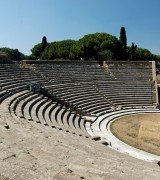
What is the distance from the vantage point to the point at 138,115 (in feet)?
101

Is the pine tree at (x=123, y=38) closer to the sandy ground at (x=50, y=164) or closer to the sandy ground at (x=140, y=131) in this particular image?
the sandy ground at (x=140, y=131)

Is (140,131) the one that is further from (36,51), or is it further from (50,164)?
(36,51)

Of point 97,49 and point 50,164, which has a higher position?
point 97,49

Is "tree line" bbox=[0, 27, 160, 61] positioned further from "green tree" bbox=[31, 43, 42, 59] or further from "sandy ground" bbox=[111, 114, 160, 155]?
"sandy ground" bbox=[111, 114, 160, 155]

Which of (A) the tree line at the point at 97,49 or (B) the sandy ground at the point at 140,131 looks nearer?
(B) the sandy ground at the point at 140,131

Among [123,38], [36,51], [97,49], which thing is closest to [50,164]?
[97,49]

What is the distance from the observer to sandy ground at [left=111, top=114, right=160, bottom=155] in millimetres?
21061

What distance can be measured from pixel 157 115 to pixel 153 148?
446 inches

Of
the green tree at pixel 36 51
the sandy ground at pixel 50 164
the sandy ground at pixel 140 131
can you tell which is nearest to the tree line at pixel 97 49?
the green tree at pixel 36 51

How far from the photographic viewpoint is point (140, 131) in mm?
24594

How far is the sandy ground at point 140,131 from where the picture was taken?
829 inches

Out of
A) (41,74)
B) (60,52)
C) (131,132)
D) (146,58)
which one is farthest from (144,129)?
(146,58)

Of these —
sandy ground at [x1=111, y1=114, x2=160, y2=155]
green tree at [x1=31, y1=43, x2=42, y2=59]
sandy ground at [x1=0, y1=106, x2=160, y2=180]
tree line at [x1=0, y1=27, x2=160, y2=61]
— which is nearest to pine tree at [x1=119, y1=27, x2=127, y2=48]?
tree line at [x1=0, y1=27, x2=160, y2=61]

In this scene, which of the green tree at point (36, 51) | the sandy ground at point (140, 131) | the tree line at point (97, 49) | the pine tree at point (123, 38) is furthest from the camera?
the green tree at point (36, 51)
